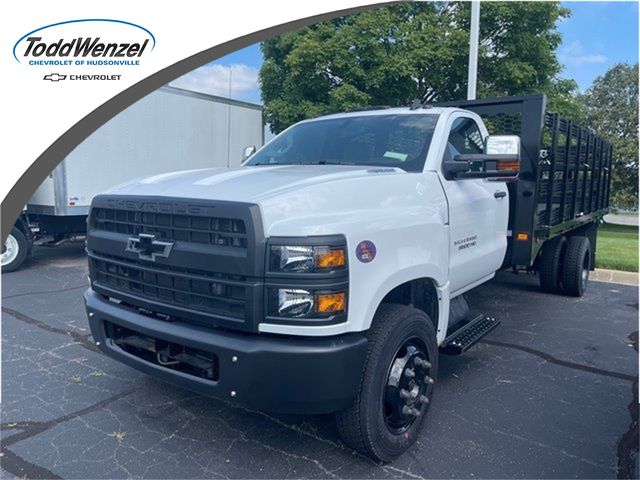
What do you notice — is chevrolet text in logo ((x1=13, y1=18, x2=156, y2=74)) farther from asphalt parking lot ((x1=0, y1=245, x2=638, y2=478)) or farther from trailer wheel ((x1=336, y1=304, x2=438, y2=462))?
trailer wheel ((x1=336, y1=304, x2=438, y2=462))

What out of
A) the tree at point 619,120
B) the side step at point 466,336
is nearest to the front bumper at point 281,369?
the side step at point 466,336

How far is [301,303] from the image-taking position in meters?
2.44

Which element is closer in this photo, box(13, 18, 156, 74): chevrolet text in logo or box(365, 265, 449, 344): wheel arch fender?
box(365, 265, 449, 344): wheel arch fender

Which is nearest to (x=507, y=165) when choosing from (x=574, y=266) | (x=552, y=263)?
(x=552, y=263)

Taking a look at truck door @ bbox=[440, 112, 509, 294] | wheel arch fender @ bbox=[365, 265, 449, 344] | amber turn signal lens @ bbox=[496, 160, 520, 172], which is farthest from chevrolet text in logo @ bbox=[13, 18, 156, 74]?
wheel arch fender @ bbox=[365, 265, 449, 344]

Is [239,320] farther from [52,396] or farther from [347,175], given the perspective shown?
[52,396]

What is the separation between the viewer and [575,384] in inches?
Answer: 162

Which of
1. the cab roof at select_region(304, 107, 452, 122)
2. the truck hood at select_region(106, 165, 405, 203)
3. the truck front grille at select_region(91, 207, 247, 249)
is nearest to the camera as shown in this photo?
the truck front grille at select_region(91, 207, 247, 249)

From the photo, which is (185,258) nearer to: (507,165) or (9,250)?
(507,165)

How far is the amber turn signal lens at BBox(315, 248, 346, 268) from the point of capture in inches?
95.3

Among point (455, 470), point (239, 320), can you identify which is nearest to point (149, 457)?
point (239, 320)

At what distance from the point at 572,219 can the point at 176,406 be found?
5463mm

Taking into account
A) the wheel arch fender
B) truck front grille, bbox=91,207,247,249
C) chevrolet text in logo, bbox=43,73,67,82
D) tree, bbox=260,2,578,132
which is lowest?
the wheel arch fender

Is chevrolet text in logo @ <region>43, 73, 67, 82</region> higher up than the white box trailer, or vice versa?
chevrolet text in logo @ <region>43, 73, 67, 82</region>
